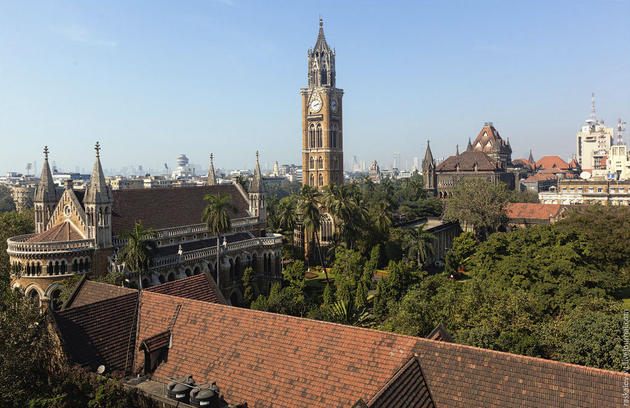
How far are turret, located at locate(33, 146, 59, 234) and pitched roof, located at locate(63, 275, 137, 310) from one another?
110ft

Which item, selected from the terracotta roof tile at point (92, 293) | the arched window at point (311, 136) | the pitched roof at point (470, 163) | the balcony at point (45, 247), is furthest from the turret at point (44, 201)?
the pitched roof at point (470, 163)

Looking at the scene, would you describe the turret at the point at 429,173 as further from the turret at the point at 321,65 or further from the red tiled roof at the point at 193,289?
the red tiled roof at the point at 193,289

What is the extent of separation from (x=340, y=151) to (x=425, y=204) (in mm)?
28286

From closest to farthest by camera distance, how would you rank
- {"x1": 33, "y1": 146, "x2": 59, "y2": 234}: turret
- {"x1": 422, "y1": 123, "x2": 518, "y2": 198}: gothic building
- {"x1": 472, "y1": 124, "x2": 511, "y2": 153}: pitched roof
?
1. {"x1": 33, "y1": 146, "x2": 59, "y2": 234}: turret
2. {"x1": 422, "y1": 123, "x2": 518, "y2": 198}: gothic building
3. {"x1": 472, "y1": 124, "x2": 511, "y2": 153}: pitched roof

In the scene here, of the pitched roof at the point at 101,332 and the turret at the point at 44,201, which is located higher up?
the turret at the point at 44,201

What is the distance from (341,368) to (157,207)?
41715 mm

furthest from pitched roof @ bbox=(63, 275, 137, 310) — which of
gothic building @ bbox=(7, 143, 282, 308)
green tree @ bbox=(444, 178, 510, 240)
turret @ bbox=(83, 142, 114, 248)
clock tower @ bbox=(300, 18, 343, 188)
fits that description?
clock tower @ bbox=(300, 18, 343, 188)

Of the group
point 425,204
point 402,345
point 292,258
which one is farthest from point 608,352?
point 425,204

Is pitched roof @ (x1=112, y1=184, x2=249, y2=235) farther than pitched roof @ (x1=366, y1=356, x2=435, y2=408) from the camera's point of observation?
Yes

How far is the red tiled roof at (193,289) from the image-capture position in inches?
976

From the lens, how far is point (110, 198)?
4722 cm

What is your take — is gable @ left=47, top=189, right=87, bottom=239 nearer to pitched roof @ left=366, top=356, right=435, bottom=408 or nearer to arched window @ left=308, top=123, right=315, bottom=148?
pitched roof @ left=366, top=356, right=435, bottom=408

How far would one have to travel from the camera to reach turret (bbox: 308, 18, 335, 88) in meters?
98.2

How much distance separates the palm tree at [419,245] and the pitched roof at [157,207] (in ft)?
75.4
